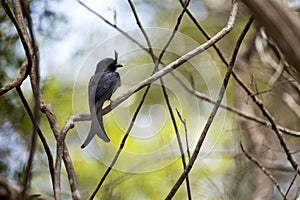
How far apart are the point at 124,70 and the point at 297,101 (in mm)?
1420

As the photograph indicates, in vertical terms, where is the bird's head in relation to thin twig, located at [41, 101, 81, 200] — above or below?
above

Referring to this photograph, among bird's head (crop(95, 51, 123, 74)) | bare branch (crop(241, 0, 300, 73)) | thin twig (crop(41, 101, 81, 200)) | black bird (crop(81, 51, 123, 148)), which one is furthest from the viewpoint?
bird's head (crop(95, 51, 123, 74))

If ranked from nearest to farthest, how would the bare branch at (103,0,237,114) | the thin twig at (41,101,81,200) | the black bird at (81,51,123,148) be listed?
1. the thin twig at (41,101,81,200)
2. the bare branch at (103,0,237,114)
3. the black bird at (81,51,123,148)

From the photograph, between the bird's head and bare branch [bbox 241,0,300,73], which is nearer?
bare branch [bbox 241,0,300,73]

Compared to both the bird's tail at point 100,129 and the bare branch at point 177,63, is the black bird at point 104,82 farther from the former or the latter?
the bare branch at point 177,63

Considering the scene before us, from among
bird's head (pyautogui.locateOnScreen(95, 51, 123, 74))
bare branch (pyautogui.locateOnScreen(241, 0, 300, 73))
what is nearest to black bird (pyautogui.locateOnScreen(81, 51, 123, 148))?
bird's head (pyautogui.locateOnScreen(95, 51, 123, 74))

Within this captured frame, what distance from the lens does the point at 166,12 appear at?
362 cm

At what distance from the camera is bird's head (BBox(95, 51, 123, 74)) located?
196cm

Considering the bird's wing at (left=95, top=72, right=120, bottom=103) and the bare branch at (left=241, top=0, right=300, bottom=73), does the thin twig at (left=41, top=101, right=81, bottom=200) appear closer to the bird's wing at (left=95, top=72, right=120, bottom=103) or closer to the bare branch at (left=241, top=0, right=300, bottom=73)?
the bird's wing at (left=95, top=72, right=120, bottom=103)

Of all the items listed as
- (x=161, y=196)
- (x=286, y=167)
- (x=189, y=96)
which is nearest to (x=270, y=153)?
(x=286, y=167)

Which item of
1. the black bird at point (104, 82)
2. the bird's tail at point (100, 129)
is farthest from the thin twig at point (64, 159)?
the black bird at point (104, 82)

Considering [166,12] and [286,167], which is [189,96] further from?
[166,12]

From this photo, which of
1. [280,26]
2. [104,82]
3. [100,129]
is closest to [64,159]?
[100,129]

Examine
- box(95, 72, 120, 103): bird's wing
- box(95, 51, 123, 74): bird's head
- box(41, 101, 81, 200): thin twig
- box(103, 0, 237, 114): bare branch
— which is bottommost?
box(41, 101, 81, 200): thin twig
